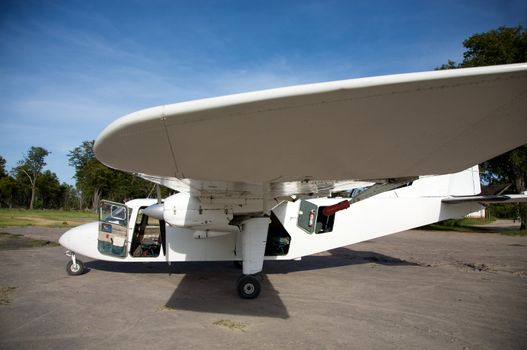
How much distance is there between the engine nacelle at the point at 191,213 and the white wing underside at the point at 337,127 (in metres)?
3.58

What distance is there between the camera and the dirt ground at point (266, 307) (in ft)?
14.4

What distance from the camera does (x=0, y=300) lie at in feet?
19.2

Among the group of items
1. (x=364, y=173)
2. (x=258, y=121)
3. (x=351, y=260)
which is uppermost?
(x=258, y=121)

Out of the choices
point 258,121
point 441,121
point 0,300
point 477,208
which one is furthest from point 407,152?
point 477,208

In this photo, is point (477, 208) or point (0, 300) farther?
point (477, 208)

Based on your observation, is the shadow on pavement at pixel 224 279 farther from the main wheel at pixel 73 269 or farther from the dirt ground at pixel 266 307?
the main wheel at pixel 73 269

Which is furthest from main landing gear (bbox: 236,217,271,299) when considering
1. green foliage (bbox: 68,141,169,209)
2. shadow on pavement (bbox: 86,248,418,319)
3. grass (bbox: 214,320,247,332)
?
green foliage (bbox: 68,141,169,209)

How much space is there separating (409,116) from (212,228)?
506 cm

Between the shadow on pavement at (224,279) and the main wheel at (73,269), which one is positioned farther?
the main wheel at (73,269)

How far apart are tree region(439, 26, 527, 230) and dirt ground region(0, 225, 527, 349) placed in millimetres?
19411

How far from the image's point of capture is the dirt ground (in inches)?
173

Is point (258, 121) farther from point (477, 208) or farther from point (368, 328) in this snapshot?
point (477, 208)

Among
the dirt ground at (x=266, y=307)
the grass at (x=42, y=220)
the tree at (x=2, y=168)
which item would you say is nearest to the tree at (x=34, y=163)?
the tree at (x=2, y=168)

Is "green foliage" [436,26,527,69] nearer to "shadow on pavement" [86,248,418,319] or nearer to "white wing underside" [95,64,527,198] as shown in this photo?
"shadow on pavement" [86,248,418,319]
